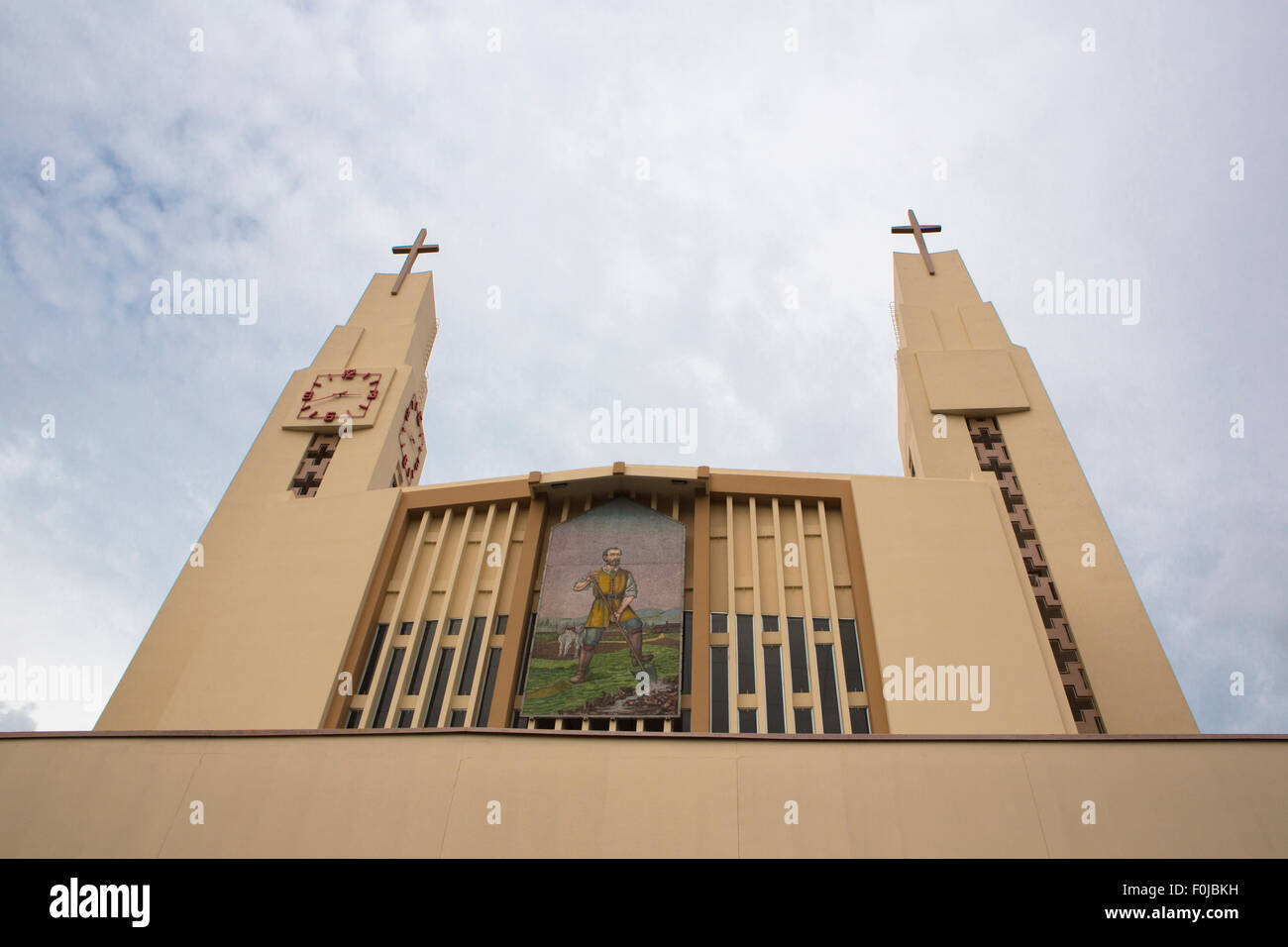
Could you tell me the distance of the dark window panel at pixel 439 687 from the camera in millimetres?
17281

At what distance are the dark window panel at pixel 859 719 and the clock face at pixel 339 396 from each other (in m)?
15.8

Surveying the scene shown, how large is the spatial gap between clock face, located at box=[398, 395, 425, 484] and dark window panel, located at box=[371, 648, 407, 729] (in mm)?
9363

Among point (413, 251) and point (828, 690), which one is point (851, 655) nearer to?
point (828, 690)

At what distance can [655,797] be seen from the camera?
10117 millimetres

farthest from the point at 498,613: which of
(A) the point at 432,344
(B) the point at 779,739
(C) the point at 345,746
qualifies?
(A) the point at 432,344

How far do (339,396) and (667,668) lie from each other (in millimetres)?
14346

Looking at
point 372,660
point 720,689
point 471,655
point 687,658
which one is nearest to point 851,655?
point 720,689

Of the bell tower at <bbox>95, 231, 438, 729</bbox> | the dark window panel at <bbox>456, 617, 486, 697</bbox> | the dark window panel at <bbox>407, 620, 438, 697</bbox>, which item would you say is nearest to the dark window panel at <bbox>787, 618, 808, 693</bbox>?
the dark window panel at <bbox>456, 617, 486, 697</bbox>

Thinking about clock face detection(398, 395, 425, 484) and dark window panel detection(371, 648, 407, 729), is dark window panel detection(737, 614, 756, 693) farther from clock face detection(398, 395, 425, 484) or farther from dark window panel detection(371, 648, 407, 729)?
clock face detection(398, 395, 425, 484)

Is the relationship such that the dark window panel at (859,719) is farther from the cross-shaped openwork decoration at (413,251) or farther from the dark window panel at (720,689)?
the cross-shaped openwork decoration at (413,251)

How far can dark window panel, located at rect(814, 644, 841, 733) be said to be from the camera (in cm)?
1623
